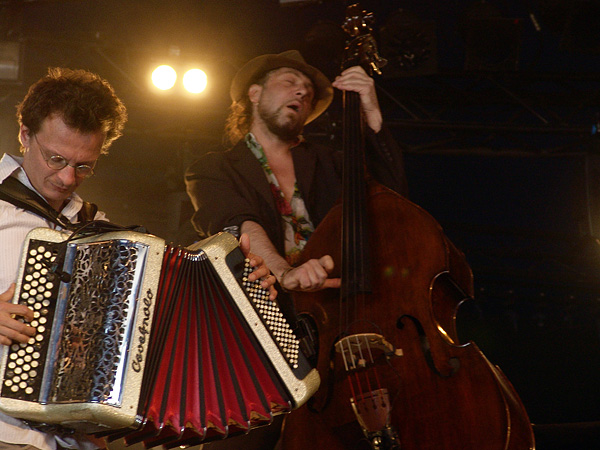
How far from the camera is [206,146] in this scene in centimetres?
509

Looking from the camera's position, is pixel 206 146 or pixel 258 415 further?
pixel 206 146

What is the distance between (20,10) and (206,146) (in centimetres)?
165

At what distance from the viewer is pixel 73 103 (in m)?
2.35

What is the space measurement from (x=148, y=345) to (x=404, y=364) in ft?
3.00

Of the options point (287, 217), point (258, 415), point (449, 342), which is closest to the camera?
point (258, 415)

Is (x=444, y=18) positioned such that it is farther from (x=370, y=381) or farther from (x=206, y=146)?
(x=370, y=381)

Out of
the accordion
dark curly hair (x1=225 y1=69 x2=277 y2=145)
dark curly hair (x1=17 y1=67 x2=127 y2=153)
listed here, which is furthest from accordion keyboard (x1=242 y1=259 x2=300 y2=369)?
dark curly hair (x1=225 y1=69 x2=277 y2=145)

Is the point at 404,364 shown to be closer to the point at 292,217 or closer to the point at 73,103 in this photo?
the point at 292,217

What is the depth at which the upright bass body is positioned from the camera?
2125 mm

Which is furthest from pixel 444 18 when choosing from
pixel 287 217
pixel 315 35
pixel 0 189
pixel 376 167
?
pixel 0 189

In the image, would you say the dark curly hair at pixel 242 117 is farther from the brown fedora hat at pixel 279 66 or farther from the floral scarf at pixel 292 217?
the floral scarf at pixel 292 217

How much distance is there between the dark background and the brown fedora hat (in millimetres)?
1262

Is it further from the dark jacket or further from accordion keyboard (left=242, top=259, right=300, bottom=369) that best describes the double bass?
the dark jacket

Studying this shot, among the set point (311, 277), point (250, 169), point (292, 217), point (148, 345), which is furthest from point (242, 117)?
point (148, 345)
